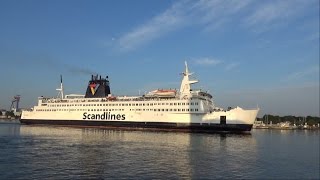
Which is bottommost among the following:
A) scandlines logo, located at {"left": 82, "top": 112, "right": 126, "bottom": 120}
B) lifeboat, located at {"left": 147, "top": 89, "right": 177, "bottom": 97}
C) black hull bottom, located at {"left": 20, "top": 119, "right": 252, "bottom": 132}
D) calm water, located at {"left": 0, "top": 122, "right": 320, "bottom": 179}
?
calm water, located at {"left": 0, "top": 122, "right": 320, "bottom": 179}

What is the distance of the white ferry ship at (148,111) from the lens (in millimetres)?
63688

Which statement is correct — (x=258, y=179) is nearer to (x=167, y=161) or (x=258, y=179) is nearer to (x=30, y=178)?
(x=167, y=161)

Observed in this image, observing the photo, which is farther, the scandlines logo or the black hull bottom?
the scandlines logo

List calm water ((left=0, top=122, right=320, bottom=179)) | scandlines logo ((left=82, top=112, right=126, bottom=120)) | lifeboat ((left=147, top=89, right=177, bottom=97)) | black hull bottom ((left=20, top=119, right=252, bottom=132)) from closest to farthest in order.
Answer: calm water ((left=0, top=122, right=320, bottom=179))
black hull bottom ((left=20, top=119, right=252, bottom=132))
lifeboat ((left=147, top=89, right=177, bottom=97))
scandlines logo ((left=82, top=112, right=126, bottom=120))

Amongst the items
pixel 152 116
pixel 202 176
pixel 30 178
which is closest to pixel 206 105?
pixel 152 116

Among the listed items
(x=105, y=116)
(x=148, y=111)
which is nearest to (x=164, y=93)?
(x=148, y=111)

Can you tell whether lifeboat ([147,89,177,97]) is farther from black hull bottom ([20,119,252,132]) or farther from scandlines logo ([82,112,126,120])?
scandlines logo ([82,112,126,120])

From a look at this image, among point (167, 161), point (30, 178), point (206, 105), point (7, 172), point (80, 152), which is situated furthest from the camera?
point (206, 105)

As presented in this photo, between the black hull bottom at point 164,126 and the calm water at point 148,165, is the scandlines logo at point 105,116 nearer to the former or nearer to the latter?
the black hull bottom at point 164,126

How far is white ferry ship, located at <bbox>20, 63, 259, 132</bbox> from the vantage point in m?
63.7

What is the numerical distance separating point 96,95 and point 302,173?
63.1m

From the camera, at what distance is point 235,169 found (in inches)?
958

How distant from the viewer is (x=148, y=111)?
70.2 metres

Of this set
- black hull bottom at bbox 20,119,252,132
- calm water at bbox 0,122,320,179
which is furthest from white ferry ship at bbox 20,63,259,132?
calm water at bbox 0,122,320,179
